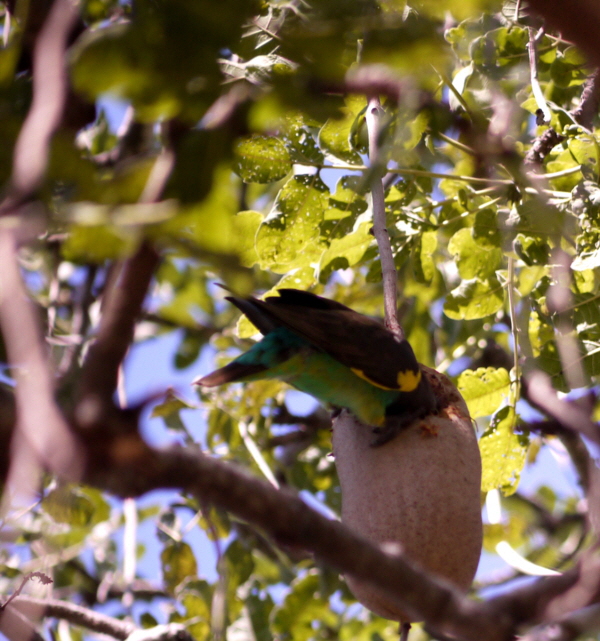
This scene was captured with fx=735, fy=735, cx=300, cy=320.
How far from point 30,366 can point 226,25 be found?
439 millimetres

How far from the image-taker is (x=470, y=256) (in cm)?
254

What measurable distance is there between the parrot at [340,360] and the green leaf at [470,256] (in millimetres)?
373

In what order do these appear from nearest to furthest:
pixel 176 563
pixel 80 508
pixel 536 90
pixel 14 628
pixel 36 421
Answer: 1. pixel 36 421
2. pixel 14 628
3. pixel 536 90
4. pixel 80 508
5. pixel 176 563

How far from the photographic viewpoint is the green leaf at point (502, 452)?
2418 mm

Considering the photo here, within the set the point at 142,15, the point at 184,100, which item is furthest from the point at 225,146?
the point at 142,15

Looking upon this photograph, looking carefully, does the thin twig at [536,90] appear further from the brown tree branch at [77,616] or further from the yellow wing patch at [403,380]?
the brown tree branch at [77,616]

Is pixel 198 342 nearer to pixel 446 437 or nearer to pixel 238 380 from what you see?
pixel 238 380

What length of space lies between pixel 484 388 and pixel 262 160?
1050 mm

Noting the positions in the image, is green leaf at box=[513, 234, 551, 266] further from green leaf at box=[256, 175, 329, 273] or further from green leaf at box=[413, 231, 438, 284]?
green leaf at box=[256, 175, 329, 273]

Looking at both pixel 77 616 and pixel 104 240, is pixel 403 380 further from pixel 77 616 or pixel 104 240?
pixel 104 240

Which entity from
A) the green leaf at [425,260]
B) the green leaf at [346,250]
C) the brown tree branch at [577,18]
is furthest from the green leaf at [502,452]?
the brown tree branch at [577,18]

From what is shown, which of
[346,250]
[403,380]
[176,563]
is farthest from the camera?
[176,563]

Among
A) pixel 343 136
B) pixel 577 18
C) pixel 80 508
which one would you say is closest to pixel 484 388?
pixel 343 136

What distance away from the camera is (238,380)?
233cm
